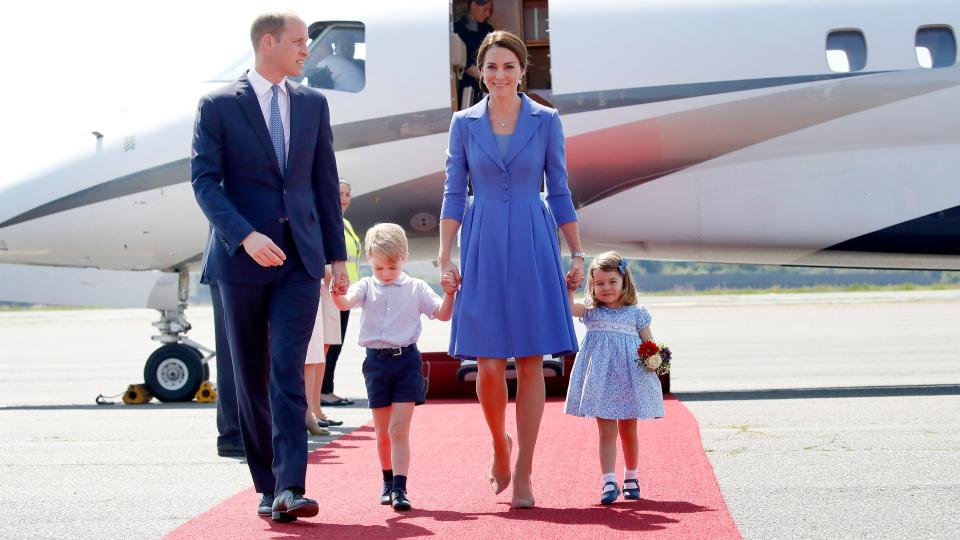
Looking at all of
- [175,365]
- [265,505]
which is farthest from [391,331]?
[175,365]

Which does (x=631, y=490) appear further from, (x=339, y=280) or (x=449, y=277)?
(x=339, y=280)

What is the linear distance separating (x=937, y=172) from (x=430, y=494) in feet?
21.4

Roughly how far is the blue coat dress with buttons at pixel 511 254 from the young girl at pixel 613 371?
281mm

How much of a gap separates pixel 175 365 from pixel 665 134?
4.43 metres

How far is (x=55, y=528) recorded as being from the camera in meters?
5.01

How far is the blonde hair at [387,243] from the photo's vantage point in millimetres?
5707

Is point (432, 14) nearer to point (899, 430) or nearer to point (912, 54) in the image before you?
point (912, 54)

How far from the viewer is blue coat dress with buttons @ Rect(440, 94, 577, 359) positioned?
5410mm

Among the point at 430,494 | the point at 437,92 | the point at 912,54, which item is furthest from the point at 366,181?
the point at 430,494

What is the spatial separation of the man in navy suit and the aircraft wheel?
5812 millimetres

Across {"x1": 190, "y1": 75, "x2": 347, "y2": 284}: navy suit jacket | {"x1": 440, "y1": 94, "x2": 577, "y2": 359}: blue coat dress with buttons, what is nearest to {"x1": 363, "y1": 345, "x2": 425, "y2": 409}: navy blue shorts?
{"x1": 440, "y1": 94, "x2": 577, "y2": 359}: blue coat dress with buttons

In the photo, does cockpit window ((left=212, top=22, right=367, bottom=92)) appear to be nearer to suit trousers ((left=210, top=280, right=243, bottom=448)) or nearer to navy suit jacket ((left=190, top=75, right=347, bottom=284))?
suit trousers ((left=210, top=280, right=243, bottom=448))

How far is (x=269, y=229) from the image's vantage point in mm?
5113

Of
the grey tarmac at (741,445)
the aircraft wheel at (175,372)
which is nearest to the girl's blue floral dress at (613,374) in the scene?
the grey tarmac at (741,445)
